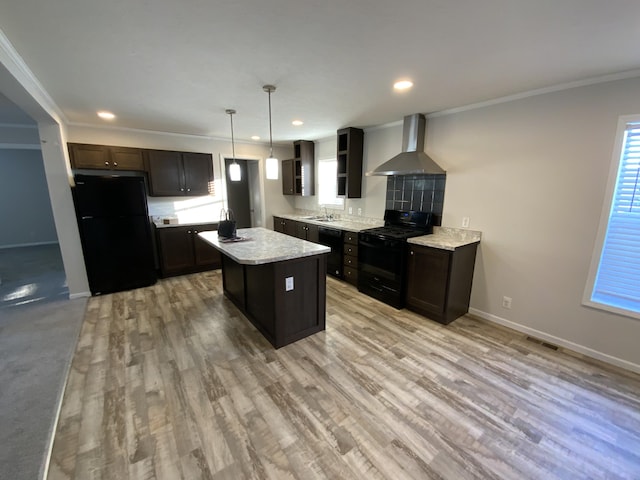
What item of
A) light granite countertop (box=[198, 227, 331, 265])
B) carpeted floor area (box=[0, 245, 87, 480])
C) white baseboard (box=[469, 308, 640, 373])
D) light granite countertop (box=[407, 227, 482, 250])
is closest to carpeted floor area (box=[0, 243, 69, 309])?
carpeted floor area (box=[0, 245, 87, 480])

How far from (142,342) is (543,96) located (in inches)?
179

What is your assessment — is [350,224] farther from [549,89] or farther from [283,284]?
[549,89]

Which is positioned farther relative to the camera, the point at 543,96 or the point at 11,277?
the point at 11,277

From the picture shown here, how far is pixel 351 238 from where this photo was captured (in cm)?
394

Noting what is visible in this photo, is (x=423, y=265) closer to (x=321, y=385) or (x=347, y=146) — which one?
(x=321, y=385)

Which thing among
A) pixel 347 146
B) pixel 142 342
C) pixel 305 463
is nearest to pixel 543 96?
pixel 347 146

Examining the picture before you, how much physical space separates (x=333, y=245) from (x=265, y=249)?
1893mm

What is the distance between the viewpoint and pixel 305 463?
1.47m

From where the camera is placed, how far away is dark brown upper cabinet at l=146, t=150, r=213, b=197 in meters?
4.36

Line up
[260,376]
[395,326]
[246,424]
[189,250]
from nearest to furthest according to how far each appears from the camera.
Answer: [246,424], [260,376], [395,326], [189,250]

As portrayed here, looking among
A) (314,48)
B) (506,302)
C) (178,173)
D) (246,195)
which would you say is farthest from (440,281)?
(246,195)

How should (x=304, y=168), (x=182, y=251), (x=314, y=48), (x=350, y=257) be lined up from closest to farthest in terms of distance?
(x=314, y=48), (x=350, y=257), (x=182, y=251), (x=304, y=168)

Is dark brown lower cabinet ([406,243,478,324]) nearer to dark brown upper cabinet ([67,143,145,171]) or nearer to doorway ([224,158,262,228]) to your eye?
doorway ([224,158,262,228])

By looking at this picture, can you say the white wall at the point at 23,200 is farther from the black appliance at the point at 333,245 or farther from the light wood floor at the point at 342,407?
the black appliance at the point at 333,245
